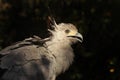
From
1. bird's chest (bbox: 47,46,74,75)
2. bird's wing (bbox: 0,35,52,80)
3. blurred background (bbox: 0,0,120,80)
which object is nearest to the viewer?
bird's wing (bbox: 0,35,52,80)

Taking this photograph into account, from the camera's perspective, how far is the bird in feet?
23.9

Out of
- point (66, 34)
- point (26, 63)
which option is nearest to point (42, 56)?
point (26, 63)

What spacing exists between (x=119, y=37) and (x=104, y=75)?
92 cm

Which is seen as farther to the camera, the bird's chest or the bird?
the bird's chest

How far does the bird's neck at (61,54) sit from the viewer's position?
7691 millimetres

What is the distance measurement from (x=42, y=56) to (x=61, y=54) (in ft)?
1.14

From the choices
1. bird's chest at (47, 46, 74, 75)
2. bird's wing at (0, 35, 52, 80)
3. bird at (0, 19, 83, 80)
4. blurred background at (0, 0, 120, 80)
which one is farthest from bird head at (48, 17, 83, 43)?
blurred background at (0, 0, 120, 80)

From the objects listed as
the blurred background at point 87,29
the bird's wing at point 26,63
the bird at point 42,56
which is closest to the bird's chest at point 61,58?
the bird at point 42,56

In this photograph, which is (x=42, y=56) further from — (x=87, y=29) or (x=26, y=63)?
(x=87, y=29)

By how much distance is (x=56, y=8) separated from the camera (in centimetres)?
1050

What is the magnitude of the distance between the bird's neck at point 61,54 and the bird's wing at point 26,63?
0.14 metres

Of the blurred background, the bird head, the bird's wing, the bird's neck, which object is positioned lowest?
the bird's wing

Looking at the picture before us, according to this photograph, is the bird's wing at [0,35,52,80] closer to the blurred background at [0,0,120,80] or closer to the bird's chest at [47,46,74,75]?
the bird's chest at [47,46,74,75]

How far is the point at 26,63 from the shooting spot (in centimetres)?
738
